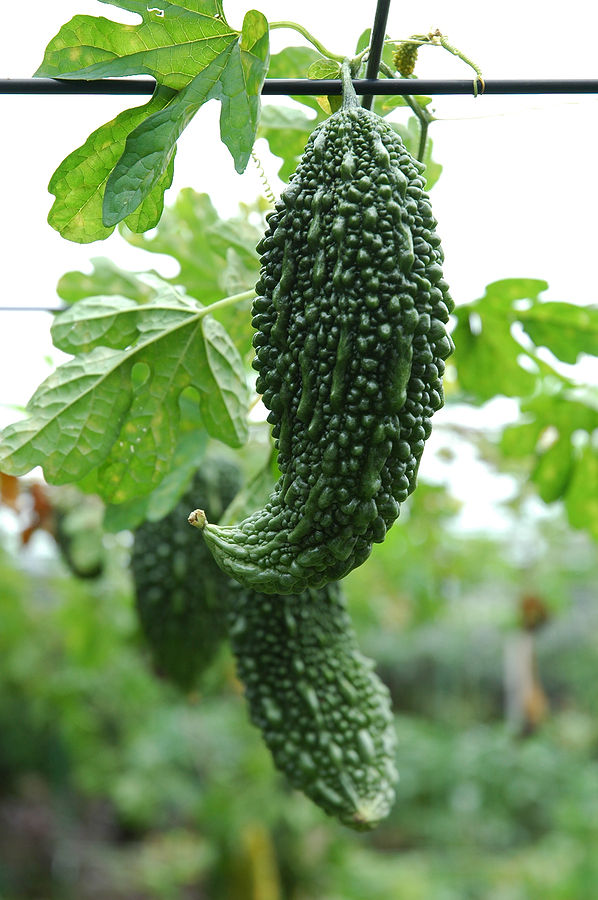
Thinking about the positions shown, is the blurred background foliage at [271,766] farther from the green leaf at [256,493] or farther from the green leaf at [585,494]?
the green leaf at [256,493]

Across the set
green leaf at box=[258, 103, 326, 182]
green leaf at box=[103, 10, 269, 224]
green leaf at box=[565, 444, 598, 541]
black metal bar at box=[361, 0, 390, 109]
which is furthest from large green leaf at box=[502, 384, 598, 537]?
green leaf at box=[103, 10, 269, 224]

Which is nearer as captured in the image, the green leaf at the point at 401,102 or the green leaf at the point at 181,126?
the green leaf at the point at 181,126

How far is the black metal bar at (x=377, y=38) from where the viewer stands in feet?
3.12

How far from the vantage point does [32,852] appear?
7148mm

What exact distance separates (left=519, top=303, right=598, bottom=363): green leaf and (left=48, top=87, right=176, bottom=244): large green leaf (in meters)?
1.06

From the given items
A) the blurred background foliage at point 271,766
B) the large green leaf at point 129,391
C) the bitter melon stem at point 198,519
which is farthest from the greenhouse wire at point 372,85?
the blurred background foliage at point 271,766

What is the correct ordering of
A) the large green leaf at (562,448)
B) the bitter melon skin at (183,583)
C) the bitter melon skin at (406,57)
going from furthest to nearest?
1. the large green leaf at (562,448)
2. the bitter melon skin at (183,583)
3. the bitter melon skin at (406,57)

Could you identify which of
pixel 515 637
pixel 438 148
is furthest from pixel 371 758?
pixel 515 637

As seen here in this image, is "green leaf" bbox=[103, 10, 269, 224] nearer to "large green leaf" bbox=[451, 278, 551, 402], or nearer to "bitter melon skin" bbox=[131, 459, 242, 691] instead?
"large green leaf" bbox=[451, 278, 551, 402]

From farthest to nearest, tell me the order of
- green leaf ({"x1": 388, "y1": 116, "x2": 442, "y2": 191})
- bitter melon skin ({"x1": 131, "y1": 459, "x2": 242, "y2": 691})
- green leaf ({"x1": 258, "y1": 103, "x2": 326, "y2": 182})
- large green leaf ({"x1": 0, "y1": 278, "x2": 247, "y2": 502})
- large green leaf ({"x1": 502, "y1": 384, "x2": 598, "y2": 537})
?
large green leaf ({"x1": 502, "y1": 384, "x2": 598, "y2": 537}) < bitter melon skin ({"x1": 131, "y1": 459, "x2": 242, "y2": 691}) < green leaf ({"x1": 258, "y1": 103, "x2": 326, "y2": 182}) < green leaf ({"x1": 388, "y1": 116, "x2": 442, "y2": 191}) < large green leaf ({"x1": 0, "y1": 278, "x2": 247, "y2": 502})

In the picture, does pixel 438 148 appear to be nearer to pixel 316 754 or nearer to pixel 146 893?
pixel 316 754

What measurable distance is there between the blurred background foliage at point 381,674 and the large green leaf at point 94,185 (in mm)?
450

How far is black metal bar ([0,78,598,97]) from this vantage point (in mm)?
978

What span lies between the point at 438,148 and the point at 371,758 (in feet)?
4.37
